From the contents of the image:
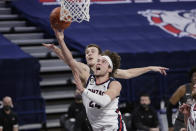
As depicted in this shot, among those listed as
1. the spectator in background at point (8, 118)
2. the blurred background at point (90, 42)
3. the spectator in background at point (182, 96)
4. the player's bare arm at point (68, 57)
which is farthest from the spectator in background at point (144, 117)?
the player's bare arm at point (68, 57)

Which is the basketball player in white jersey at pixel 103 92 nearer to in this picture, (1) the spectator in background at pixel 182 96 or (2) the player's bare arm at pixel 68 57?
(2) the player's bare arm at pixel 68 57

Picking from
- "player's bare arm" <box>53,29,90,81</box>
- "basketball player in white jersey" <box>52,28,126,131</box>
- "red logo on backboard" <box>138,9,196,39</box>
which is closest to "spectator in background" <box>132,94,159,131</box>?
"red logo on backboard" <box>138,9,196,39</box>

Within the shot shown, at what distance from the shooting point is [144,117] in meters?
10.4

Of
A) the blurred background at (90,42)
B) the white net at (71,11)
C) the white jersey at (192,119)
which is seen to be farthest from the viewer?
the blurred background at (90,42)

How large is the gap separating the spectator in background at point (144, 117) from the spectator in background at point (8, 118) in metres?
2.33

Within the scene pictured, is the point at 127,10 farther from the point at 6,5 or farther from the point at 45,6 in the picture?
the point at 6,5

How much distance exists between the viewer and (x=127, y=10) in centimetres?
1459

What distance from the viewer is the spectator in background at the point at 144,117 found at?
33.9 feet

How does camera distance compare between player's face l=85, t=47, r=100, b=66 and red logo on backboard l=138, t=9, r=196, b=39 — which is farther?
red logo on backboard l=138, t=9, r=196, b=39

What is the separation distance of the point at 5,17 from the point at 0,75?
3.39m

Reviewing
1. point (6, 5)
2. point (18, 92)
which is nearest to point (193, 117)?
point (18, 92)

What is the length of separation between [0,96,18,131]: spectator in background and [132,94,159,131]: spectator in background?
233 cm

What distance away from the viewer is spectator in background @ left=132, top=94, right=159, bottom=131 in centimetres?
1032

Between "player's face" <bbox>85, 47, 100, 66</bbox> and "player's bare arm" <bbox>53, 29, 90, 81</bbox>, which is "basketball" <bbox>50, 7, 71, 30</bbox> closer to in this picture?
"player's bare arm" <bbox>53, 29, 90, 81</bbox>
